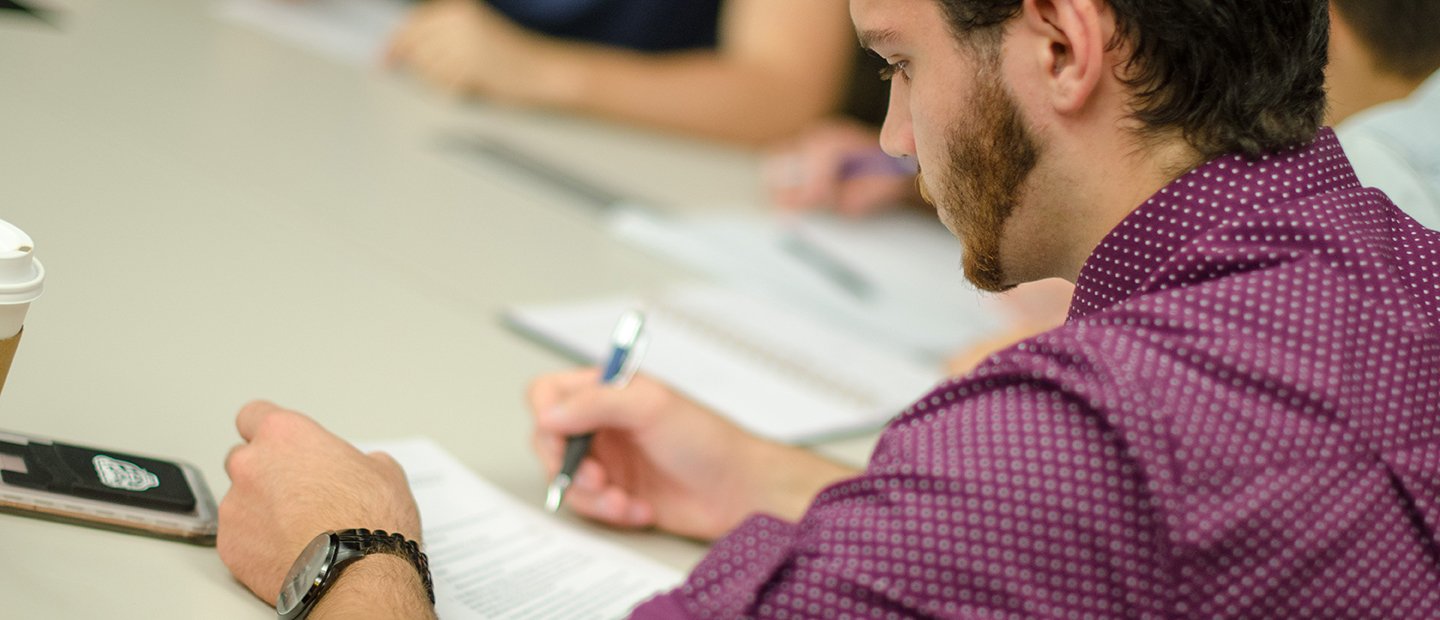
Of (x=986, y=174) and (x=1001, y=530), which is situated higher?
(x=986, y=174)

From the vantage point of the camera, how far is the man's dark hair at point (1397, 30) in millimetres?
1253

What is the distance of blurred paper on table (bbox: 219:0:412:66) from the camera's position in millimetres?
2168

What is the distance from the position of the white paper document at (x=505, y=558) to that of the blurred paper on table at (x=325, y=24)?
4.08ft

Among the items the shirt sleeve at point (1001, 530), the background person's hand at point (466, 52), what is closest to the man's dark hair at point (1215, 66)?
the shirt sleeve at point (1001, 530)

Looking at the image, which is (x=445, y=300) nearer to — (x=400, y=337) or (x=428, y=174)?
(x=400, y=337)

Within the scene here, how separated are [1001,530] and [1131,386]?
93 mm

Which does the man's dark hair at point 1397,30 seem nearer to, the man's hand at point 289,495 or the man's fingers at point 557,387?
the man's fingers at point 557,387

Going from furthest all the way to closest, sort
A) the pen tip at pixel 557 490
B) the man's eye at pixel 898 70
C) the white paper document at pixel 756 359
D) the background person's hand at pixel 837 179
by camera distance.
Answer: the background person's hand at pixel 837 179
the white paper document at pixel 756 359
the pen tip at pixel 557 490
the man's eye at pixel 898 70

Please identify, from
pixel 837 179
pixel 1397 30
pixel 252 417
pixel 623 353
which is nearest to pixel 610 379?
pixel 623 353

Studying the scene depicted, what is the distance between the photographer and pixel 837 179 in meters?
1.97

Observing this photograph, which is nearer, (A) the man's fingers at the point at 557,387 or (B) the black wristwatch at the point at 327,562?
(B) the black wristwatch at the point at 327,562

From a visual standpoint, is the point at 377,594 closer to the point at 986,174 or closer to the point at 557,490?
the point at 557,490

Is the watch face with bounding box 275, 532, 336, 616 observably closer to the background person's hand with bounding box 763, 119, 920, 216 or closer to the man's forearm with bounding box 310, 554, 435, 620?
the man's forearm with bounding box 310, 554, 435, 620

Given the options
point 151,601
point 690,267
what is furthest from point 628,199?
point 151,601
